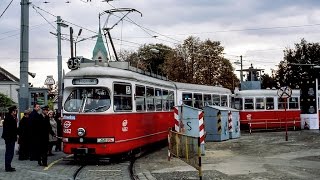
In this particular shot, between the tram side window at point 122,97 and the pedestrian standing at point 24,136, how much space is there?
10.1 feet

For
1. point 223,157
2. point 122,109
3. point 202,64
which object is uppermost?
point 202,64

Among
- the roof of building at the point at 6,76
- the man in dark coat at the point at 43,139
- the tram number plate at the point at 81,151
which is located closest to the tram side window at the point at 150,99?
the tram number plate at the point at 81,151

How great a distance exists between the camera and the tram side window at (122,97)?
16.5 m

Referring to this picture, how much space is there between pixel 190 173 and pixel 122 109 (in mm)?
4053

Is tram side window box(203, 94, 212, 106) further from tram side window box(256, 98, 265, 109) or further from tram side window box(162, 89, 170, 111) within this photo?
tram side window box(256, 98, 265, 109)

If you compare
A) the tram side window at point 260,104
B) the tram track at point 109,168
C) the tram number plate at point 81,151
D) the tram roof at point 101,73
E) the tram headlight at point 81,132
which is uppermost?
the tram roof at point 101,73

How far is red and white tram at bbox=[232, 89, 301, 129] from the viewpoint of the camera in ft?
119

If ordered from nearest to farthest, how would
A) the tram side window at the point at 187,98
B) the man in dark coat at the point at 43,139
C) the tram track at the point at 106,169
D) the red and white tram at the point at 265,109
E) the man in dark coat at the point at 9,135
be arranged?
the tram track at the point at 106,169 < the man in dark coat at the point at 9,135 < the man in dark coat at the point at 43,139 < the tram side window at the point at 187,98 < the red and white tram at the point at 265,109

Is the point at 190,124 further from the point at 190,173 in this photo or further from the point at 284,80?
the point at 284,80

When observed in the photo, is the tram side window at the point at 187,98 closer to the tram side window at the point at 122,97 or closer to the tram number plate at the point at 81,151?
the tram side window at the point at 122,97

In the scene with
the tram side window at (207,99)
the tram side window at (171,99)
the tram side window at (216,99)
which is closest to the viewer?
the tram side window at (171,99)

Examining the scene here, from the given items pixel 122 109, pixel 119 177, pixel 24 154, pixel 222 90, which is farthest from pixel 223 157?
pixel 222 90

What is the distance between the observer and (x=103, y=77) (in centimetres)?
1641

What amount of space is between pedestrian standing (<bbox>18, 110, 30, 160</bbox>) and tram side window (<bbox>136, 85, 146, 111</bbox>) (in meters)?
3.65
